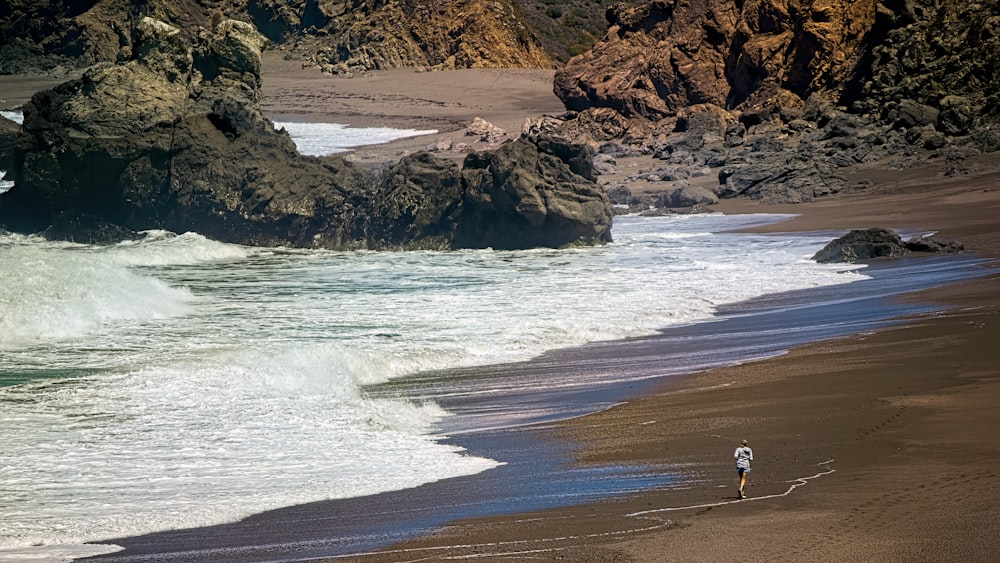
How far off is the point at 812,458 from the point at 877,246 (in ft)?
40.5

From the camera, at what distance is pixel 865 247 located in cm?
1900

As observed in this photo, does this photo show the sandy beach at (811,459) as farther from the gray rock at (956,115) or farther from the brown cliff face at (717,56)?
the brown cliff face at (717,56)

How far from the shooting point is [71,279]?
15.9 meters

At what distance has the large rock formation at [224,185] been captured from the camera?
2317cm

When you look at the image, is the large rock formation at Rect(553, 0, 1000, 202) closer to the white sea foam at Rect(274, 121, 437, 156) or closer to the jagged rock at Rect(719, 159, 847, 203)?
the jagged rock at Rect(719, 159, 847, 203)

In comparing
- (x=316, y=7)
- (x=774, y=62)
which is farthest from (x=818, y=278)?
(x=316, y=7)

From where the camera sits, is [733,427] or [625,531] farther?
[733,427]

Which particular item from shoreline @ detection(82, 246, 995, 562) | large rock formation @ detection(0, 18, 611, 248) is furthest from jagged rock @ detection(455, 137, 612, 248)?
shoreline @ detection(82, 246, 995, 562)

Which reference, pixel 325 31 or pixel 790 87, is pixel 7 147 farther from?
pixel 325 31

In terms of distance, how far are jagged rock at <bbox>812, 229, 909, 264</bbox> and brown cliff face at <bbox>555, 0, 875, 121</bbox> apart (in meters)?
17.8

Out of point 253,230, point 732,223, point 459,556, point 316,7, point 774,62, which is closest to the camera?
point 459,556

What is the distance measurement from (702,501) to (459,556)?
1.41 meters

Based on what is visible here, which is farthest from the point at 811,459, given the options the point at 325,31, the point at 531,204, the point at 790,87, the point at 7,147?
the point at 325,31

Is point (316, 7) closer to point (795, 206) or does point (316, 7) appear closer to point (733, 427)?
point (795, 206)
